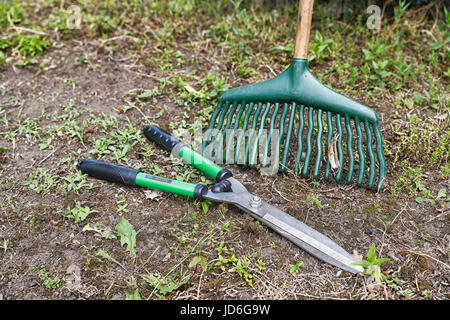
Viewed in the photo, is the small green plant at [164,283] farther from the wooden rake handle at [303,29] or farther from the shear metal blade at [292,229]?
the wooden rake handle at [303,29]

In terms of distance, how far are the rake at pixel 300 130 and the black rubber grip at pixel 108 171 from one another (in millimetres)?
451

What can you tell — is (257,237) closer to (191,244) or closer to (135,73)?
(191,244)

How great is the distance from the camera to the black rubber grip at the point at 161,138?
2.23 meters

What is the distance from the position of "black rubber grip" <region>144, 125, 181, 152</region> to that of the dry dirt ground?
0.21ft

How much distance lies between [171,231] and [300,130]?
87 centimetres

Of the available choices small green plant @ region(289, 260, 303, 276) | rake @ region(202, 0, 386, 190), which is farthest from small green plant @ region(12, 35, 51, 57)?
small green plant @ region(289, 260, 303, 276)

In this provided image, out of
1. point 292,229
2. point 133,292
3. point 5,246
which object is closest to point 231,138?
point 292,229

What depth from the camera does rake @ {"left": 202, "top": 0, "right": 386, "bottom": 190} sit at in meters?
2.10

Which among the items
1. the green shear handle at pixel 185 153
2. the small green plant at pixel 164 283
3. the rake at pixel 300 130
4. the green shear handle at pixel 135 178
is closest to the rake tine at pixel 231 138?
the rake at pixel 300 130

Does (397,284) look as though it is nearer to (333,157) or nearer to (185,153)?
(333,157)

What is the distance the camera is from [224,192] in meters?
1.92

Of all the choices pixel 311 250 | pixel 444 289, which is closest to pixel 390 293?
pixel 444 289

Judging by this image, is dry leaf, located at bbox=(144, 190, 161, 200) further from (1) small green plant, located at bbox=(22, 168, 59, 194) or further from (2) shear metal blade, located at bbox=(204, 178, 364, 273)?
(1) small green plant, located at bbox=(22, 168, 59, 194)
